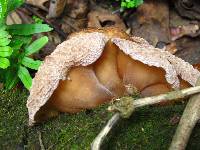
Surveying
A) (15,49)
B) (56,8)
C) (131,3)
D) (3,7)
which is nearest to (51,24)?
(56,8)

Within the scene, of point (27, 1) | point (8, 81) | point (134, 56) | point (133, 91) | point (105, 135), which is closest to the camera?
point (105, 135)

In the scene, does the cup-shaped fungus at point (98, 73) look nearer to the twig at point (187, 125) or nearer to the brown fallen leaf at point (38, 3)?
the twig at point (187, 125)

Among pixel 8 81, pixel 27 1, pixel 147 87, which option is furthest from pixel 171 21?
pixel 147 87

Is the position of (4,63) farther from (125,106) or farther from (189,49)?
(189,49)

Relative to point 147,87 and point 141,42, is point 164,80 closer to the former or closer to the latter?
point 147,87

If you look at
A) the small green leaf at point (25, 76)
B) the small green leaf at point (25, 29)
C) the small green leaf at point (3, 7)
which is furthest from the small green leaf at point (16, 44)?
the small green leaf at point (3, 7)
